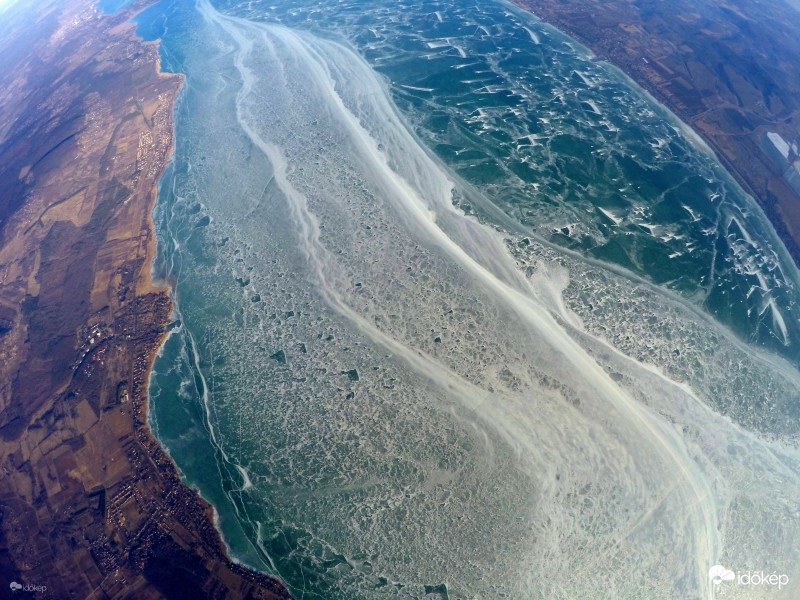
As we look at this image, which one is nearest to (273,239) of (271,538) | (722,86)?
(271,538)

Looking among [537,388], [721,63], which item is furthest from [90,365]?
[721,63]

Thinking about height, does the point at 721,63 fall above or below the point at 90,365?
below

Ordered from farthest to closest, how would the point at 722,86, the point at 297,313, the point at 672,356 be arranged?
1. the point at 722,86
2. the point at 297,313
3. the point at 672,356

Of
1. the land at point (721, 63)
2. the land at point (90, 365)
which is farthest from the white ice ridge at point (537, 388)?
the land at point (721, 63)

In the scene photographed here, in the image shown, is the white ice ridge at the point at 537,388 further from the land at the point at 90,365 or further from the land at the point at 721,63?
the land at the point at 721,63

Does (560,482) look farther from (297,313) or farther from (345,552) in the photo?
(297,313)

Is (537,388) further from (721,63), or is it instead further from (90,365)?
(721,63)

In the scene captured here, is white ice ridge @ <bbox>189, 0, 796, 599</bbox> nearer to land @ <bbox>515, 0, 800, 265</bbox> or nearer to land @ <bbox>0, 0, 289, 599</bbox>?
land @ <bbox>0, 0, 289, 599</bbox>
